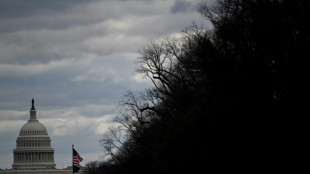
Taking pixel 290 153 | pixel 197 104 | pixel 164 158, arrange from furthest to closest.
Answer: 1. pixel 164 158
2. pixel 197 104
3. pixel 290 153

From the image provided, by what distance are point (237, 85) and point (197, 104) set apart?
6.64m

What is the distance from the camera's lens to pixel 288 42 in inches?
1853

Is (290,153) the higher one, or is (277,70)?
(277,70)

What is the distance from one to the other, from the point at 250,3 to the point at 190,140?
26.7ft

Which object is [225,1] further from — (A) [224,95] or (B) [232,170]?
(B) [232,170]

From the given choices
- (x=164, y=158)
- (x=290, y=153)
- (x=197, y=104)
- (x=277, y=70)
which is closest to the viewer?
(x=290, y=153)

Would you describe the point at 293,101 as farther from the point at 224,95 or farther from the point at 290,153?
the point at 224,95

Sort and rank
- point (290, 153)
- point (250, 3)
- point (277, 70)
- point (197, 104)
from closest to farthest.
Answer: point (290, 153), point (277, 70), point (250, 3), point (197, 104)

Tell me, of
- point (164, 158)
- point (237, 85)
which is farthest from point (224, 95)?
point (164, 158)

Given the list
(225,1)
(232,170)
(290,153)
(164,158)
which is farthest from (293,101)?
(164,158)

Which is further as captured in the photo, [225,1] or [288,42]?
[225,1]

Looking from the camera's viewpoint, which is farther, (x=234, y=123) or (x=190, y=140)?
(x=190, y=140)

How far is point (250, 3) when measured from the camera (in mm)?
51281

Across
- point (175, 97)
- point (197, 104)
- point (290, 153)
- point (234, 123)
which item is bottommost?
point (290, 153)
